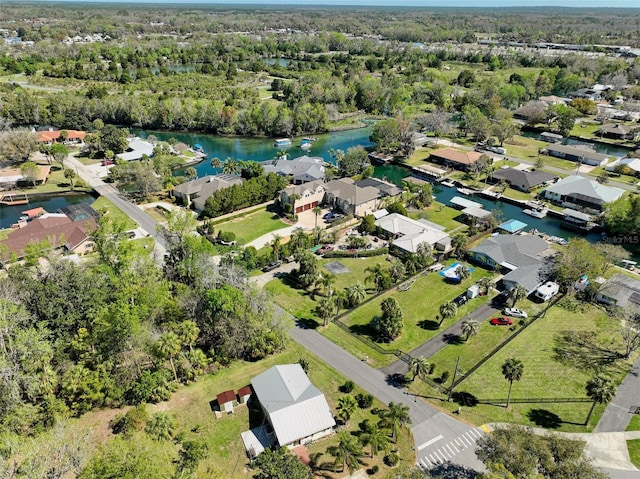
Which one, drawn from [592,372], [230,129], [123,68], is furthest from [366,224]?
[123,68]

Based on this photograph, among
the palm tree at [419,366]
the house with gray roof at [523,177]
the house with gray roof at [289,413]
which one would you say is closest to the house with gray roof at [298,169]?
the house with gray roof at [523,177]

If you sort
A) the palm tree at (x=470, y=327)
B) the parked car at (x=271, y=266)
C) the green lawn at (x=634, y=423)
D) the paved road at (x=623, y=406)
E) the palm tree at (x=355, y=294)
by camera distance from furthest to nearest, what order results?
the parked car at (x=271, y=266), the palm tree at (x=355, y=294), the palm tree at (x=470, y=327), the paved road at (x=623, y=406), the green lawn at (x=634, y=423)

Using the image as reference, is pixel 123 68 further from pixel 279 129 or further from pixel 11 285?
pixel 11 285

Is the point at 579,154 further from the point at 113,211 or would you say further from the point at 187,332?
the point at 113,211

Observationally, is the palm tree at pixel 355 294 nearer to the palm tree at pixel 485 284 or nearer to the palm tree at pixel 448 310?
the palm tree at pixel 448 310

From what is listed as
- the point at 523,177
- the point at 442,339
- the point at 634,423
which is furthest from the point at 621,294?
Result: the point at 523,177
